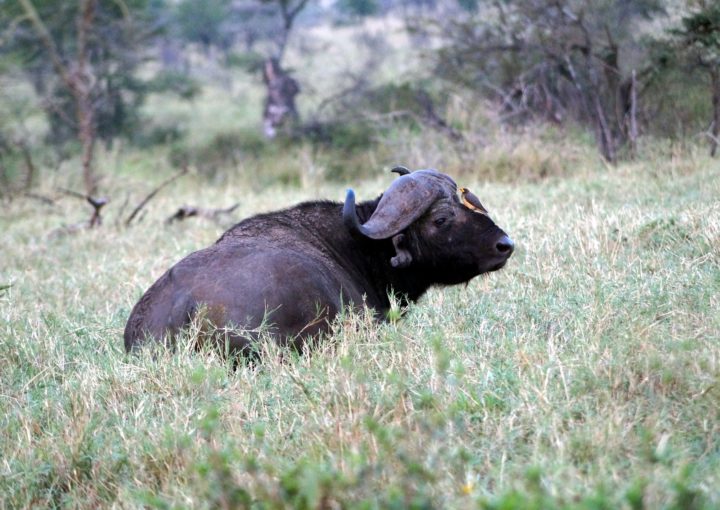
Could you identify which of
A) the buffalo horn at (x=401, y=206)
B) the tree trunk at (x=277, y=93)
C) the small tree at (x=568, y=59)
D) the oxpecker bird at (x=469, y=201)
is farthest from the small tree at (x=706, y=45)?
the tree trunk at (x=277, y=93)

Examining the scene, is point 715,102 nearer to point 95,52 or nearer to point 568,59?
point 568,59

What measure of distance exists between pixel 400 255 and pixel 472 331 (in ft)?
3.33

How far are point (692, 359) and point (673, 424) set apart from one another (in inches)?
18.3

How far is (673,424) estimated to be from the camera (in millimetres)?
3684

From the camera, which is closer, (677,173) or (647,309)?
(647,309)

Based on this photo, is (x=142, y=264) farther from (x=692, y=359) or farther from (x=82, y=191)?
(x=82, y=191)

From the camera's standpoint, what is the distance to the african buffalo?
5324 mm

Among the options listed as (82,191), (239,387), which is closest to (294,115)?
(82,191)

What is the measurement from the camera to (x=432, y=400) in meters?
3.95

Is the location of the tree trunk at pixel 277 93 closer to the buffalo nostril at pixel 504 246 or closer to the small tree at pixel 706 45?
the small tree at pixel 706 45

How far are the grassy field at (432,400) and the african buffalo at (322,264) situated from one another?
0.75 feet

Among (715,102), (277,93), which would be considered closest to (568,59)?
(715,102)

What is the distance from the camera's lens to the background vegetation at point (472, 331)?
342cm

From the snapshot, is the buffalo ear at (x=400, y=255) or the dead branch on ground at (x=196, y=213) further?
the dead branch on ground at (x=196, y=213)
